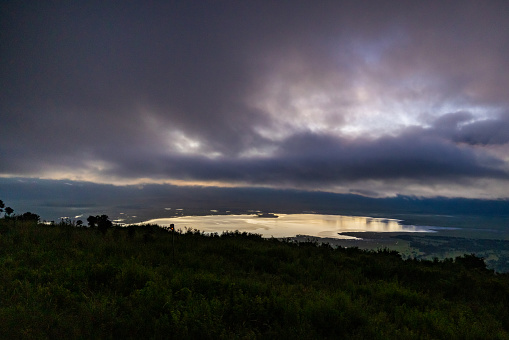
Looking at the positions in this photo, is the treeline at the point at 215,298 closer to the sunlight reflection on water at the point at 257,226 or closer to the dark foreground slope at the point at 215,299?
the dark foreground slope at the point at 215,299

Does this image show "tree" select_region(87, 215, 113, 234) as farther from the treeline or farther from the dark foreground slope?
the dark foreground slope

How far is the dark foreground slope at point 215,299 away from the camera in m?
5.12

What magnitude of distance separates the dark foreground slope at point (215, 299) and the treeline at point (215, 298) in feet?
0.09

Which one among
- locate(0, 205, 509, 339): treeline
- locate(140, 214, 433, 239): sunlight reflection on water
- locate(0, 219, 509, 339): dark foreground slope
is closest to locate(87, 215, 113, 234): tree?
locate(0, 205, 509, 339): treeline

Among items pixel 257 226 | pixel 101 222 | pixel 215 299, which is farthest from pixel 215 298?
pixel 257 226

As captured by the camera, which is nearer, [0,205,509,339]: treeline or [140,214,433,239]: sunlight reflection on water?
[0,205,509,339]: treeline

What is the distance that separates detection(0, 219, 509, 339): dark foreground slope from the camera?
5121mm

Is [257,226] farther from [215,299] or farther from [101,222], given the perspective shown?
[215,299]

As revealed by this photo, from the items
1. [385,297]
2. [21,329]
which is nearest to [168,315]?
[21,329]

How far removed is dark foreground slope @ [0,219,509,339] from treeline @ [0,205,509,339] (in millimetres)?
26

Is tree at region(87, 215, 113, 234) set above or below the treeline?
above

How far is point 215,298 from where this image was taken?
21.1 ft

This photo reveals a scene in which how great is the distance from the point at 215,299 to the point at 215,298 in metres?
0.23

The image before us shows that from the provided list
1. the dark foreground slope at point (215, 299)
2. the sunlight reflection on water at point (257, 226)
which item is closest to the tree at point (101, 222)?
the dark foreground slope at point (215, 299)
